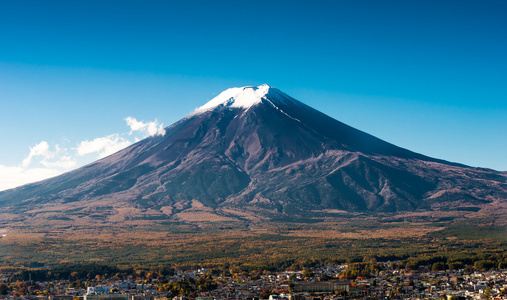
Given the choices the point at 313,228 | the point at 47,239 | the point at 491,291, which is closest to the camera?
the point at 491,291

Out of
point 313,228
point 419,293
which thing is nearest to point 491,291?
point 419,293

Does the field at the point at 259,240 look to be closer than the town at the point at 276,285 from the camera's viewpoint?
No

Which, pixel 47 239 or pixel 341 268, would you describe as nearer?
pixel 341 268

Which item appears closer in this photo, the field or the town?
the town

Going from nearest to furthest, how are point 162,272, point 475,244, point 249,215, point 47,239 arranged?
point 162,272 → point 475,244 → point 47,239 → point 249,215

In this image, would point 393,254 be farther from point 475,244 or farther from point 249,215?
point 249,215

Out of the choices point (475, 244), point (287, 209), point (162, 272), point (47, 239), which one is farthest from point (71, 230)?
point (475, 244)

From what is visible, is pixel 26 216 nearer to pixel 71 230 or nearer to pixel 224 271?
pixel 71 230
